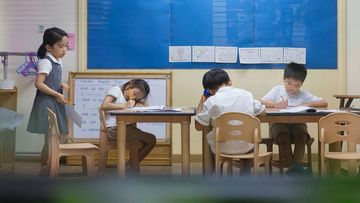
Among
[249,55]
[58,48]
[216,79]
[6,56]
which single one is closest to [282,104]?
[216,79]

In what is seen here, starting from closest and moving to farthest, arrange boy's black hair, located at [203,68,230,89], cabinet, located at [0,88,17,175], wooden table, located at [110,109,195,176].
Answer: wooden table, located at [110,109,195,176] < boy's black hair, located at [203,68,230,89] < cabinet, located at [0,88,17,175]

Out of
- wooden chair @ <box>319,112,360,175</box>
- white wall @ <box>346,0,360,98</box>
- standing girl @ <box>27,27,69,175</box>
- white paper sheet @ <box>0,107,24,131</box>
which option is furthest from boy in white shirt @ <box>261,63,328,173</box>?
white paper sheet @ <box>0,107,24,131</box>

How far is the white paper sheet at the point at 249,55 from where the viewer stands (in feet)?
15.3

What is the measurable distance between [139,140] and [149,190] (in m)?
3.30

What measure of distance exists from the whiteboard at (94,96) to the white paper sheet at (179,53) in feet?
0.73

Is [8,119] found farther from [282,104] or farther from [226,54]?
[226,54]

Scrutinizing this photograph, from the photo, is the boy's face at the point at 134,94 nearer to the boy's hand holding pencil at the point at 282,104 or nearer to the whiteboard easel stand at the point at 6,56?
the boy's hand holding pencil at the point at 282,104

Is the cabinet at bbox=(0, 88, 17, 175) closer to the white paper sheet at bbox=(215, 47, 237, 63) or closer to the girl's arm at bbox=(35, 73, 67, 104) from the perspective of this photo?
the girl's arm at bbox=(35, 73, 67, 104)

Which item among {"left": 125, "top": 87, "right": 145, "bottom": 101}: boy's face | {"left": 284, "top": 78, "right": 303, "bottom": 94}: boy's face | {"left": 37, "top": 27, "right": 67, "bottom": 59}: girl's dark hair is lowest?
{"left": 125, "top": 87, "right": 145, "bottom": 101}: boy's face

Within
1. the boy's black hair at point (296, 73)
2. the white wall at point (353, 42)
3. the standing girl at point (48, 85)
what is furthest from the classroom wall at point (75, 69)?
the standing girl at point (48, 85)

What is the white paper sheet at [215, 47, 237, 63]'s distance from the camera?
15.3ft

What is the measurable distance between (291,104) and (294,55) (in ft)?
4.23

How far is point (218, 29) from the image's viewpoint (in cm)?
466

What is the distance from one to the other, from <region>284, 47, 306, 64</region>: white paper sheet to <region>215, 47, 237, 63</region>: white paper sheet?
53 cm
